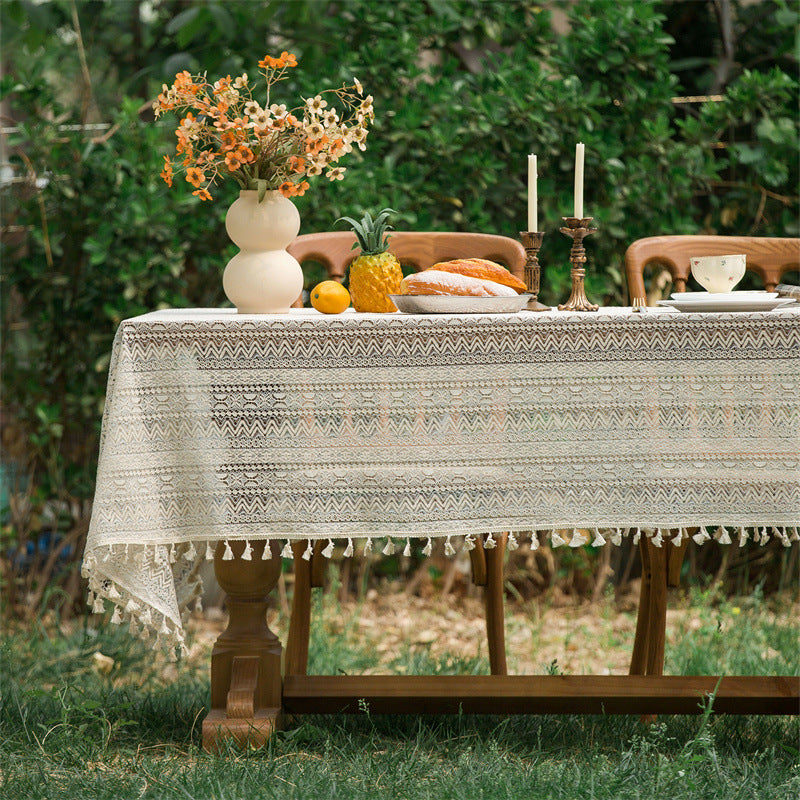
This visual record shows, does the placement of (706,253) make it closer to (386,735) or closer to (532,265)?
(532,265)

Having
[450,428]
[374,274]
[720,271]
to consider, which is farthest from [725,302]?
[374,274]

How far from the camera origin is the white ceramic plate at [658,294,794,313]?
2.03 m

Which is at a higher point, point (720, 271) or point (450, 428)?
point (720, 271)

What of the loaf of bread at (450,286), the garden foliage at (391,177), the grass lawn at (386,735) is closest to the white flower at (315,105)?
the loaf of bread at (450,286)

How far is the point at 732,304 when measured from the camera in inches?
79.8

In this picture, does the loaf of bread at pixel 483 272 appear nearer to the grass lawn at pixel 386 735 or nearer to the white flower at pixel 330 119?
the white flower at pixel 330 119

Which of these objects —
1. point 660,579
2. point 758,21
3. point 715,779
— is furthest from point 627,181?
point 715,779

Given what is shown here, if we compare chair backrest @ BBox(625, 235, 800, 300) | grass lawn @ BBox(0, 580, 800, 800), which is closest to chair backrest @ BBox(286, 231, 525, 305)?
chair backrest @ BBox(625, 235, 800, 300)

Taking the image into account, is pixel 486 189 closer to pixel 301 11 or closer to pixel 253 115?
pixel 301 11

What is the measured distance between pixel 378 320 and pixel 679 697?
1.09 meters

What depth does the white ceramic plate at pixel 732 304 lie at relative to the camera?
2.03 metres

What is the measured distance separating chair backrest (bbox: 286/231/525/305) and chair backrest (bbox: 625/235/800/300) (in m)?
0.28

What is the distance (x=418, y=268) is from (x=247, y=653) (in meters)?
1.03

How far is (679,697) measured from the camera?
2.26 metres
